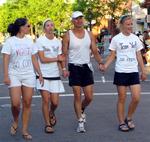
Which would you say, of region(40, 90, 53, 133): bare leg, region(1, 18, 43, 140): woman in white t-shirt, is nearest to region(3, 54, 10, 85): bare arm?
region(1, 18, 43, 140): woman in white t-shirt

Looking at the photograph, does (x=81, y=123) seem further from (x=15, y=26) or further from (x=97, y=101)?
(x=97, y=101)

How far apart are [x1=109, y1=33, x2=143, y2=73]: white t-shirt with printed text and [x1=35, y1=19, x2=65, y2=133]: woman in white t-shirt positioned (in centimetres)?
92

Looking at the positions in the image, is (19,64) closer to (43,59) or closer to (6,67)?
(6,67)

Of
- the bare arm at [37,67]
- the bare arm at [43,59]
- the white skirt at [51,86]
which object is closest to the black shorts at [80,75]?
the white skirt at [51,86]

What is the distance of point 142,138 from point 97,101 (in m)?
4.59

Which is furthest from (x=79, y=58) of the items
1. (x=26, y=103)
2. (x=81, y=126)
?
(x=26, y=103)

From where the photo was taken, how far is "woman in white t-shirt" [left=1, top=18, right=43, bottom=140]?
8.10 m

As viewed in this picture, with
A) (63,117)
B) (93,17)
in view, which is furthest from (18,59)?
(93,17)

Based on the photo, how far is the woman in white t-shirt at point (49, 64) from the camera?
28.2 ft

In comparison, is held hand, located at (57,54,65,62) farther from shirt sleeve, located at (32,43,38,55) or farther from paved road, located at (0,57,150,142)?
paved road, located at (0,57,150,142)

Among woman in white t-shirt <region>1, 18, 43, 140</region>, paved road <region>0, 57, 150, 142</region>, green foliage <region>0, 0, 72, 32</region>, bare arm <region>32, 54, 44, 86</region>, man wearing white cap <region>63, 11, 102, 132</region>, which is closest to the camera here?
woman in white t-shirt <region>1, 18, 43, 140</region>

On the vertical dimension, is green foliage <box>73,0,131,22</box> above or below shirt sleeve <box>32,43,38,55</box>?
below

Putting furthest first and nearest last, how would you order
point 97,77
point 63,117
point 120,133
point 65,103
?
point 97,77 → point 65,103 → point 63,117 → point 120,133

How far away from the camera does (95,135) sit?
8.59 meters
